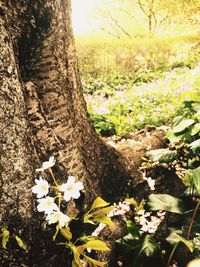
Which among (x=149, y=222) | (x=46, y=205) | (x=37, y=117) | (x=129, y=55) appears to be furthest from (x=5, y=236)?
Answer: (x=129, y=55)

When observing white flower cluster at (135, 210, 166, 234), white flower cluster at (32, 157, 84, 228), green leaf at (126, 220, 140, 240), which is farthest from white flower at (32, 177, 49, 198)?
white flower cluster at (135, 210, 166, 234)

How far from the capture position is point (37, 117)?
5.57ft

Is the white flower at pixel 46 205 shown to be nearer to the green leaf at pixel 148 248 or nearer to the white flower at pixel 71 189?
the white flower at pixel 71 189

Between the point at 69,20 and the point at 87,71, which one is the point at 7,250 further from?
the point at 87,71

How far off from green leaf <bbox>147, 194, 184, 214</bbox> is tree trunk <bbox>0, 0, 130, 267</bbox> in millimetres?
359

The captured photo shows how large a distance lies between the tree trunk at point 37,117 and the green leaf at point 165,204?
1.18ft

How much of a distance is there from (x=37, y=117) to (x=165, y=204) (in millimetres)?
837

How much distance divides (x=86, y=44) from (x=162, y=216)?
409 inches

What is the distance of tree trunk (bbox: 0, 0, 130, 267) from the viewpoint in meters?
1.42

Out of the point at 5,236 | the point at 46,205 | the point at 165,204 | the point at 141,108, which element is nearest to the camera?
the point at 46,205

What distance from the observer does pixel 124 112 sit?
5.35 m

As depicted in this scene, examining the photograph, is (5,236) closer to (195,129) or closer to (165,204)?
(165,204)

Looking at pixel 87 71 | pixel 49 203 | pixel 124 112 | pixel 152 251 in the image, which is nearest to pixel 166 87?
pixel 124 112

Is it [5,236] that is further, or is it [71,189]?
[5,236]
